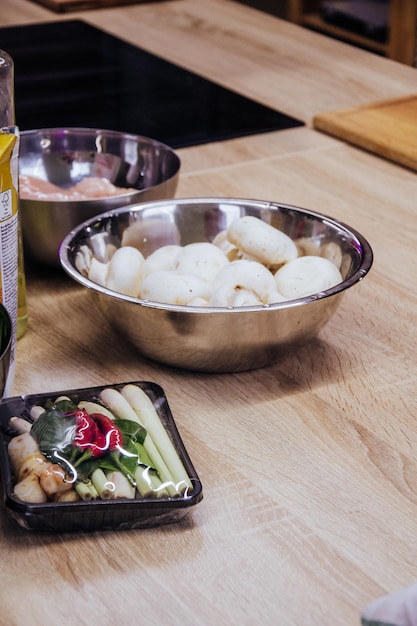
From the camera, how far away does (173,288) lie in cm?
89

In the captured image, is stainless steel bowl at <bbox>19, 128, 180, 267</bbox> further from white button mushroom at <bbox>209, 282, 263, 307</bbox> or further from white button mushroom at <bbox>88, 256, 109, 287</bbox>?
white button mushroom at <bbox>209, 282, 263, 307</bbox>

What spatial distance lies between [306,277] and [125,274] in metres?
0.17

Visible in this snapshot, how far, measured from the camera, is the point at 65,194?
3.69 ft

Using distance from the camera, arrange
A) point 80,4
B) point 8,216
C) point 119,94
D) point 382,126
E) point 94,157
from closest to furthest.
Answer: point 8,216 < point 94,157 < point 382,126 < point 119,94 < point 80,4

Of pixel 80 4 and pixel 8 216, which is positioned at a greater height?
pixel 8 216

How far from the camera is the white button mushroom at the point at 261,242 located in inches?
37.3

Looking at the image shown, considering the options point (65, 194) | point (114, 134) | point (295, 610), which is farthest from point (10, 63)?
point (295, 610)

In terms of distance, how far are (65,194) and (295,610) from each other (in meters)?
0.63

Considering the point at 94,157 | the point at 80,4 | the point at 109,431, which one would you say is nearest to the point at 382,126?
the point at 94,157

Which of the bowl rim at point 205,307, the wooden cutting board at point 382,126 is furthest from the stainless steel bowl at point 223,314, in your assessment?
the wooden cutting board at point 382,126

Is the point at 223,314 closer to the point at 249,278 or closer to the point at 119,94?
the point at 249,278

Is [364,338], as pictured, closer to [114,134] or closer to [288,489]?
[288,489]

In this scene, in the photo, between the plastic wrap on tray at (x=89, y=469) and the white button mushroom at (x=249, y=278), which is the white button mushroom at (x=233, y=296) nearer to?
the white button mushroom at (x=249, y=278)

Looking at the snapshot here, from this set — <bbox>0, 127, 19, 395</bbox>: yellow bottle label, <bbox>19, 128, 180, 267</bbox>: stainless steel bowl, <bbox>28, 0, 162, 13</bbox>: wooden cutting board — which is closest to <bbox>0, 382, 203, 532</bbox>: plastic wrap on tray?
<bbox>0, 127, 19, 395</bbox>: yellow bottle label
